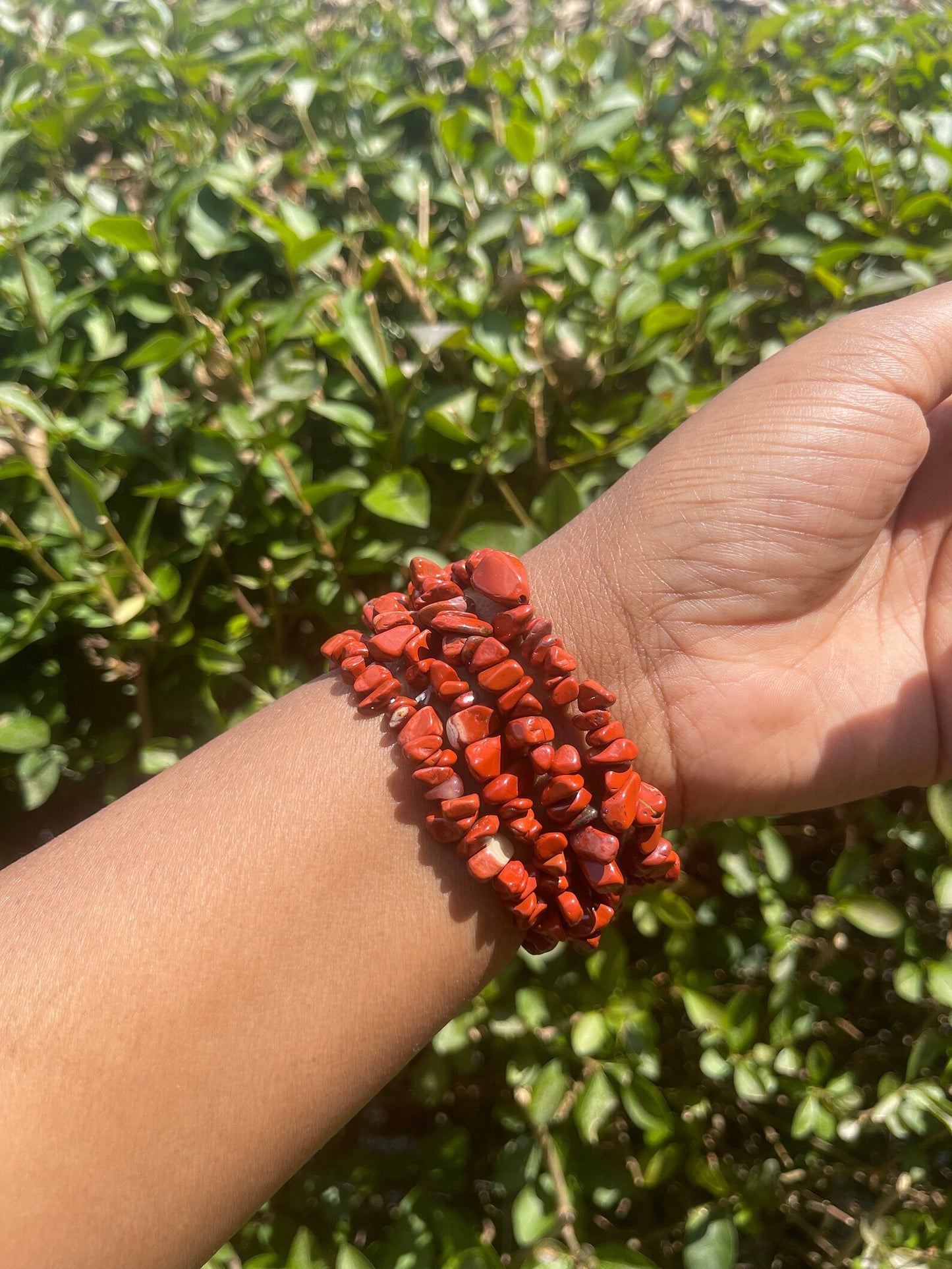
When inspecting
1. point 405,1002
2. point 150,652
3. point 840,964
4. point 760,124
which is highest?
point 760,124

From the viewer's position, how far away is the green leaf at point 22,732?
1.21 m

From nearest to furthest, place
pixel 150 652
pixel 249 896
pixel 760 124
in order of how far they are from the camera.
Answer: pixel 249 896
pixel 150 652
pixel 760 124

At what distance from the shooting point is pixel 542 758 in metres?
1.03

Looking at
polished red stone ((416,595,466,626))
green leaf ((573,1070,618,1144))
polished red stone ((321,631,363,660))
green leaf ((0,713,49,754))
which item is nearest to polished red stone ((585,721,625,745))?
polished red stone ((416,595,466,626))

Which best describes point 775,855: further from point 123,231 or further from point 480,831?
point 123,231

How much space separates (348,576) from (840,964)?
1080mm

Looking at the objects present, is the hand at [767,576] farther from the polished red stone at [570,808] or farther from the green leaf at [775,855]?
the polished red stone at [570,808]

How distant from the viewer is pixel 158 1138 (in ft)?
3.05

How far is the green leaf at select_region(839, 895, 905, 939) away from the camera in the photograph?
132 cm

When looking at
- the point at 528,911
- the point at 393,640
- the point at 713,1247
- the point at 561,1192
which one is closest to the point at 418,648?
the point at 393,640

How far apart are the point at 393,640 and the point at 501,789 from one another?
235 millimetres

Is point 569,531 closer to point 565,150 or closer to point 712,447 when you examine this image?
point 712,447

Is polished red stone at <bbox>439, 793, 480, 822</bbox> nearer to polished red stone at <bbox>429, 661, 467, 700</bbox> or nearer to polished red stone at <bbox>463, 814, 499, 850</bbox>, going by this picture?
polished red stone at <bbox>463, 814, 499, 850</bbox>

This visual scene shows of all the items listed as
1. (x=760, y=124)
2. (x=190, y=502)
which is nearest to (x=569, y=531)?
(x=190, y=502)
